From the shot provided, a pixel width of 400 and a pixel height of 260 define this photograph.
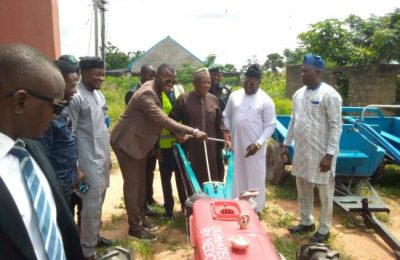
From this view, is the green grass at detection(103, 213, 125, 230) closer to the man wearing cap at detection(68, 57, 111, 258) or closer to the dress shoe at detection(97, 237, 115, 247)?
the dress shoe at detection(97, 237, 115, 247)

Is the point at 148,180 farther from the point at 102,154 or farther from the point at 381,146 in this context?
the point at 381,146

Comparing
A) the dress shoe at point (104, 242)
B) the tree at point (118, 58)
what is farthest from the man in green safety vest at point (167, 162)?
the tree at point (118, 58)

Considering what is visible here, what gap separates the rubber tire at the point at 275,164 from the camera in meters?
6.05

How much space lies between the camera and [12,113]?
123cm

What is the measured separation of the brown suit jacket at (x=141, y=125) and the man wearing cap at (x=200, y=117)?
54 cm

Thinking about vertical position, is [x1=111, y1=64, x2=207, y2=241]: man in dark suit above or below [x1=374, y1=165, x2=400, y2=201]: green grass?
above

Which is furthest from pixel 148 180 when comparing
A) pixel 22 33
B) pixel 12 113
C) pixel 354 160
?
pixel 12 113

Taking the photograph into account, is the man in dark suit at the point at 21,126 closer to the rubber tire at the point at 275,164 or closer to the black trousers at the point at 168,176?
the black trousers at the point at 168,176

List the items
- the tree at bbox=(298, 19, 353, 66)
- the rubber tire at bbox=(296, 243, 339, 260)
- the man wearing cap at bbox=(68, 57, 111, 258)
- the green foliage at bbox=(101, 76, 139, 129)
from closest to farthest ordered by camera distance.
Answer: the rubber tire at bbox=(296, 243, 339, 260) < the man wearing cap at bbox=(68, 57, 111, 258) < the tree at bbox=(298, 19, 353, 66) < the green foliage at bbox=(101, 76, 139, 129)

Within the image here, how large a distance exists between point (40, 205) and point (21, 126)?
0.27 metres

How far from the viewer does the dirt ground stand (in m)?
4.01

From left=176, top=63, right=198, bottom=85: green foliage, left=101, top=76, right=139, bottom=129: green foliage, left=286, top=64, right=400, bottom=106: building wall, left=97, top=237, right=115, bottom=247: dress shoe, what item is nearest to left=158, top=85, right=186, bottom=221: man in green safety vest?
left=97, top=237, right=115, bottom=247: dress shoe

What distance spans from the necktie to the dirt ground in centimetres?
279

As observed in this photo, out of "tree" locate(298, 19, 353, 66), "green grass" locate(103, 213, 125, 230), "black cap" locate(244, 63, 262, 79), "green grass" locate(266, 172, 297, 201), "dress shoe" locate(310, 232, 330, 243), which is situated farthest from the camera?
"tree" locate(298, 19, 353, 66)
